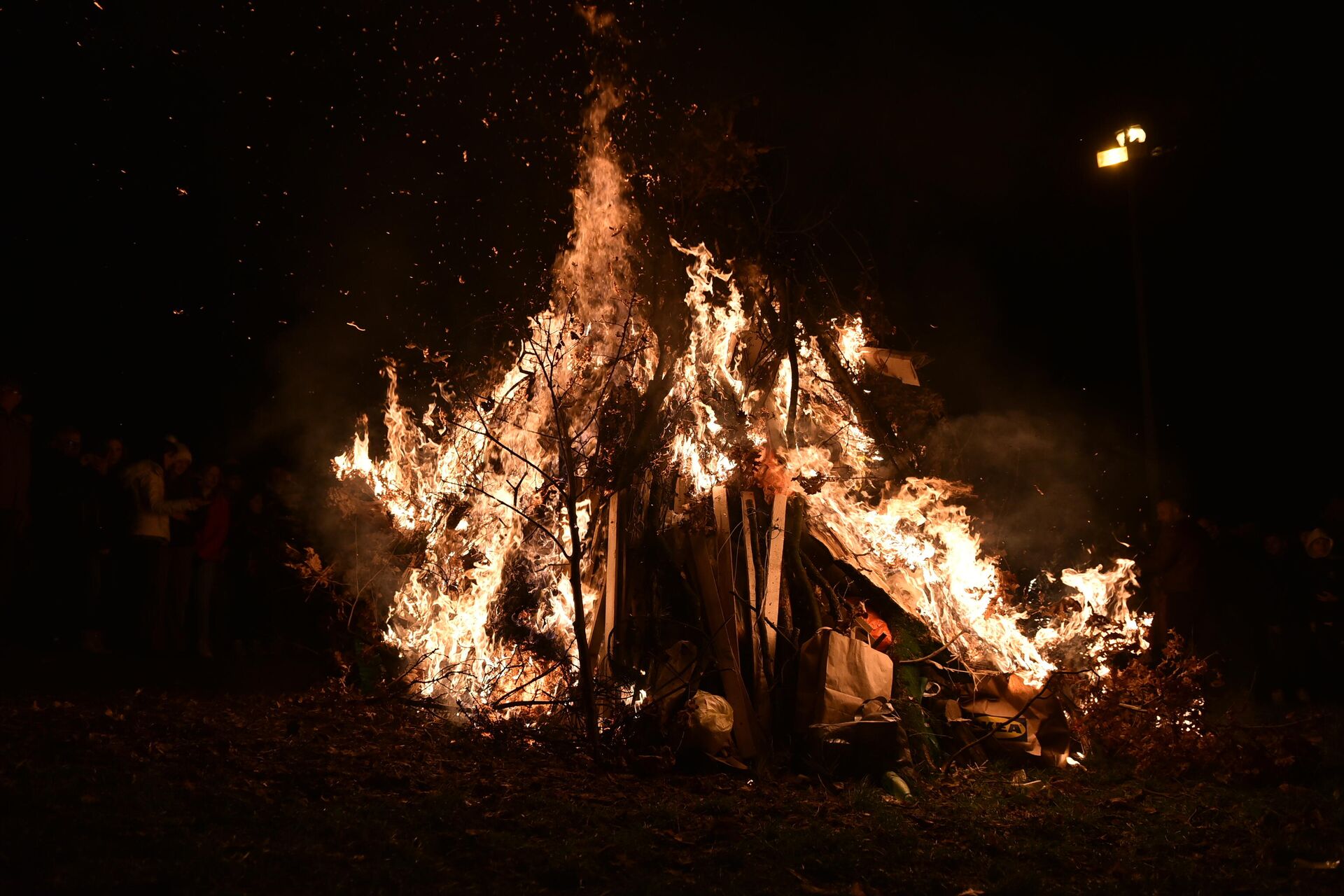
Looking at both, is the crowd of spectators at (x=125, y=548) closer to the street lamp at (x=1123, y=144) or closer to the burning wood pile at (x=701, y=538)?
the burning wood pile at (x=701, y=538)

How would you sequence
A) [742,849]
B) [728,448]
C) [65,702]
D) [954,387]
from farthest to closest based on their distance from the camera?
[954,387], [728,448], [65,702], [742,849]

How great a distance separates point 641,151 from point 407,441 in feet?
11.0

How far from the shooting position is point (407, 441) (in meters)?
8.66

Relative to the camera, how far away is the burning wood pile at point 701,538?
675 centimetres

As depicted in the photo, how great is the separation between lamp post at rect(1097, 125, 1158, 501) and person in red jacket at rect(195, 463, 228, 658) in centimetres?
1072

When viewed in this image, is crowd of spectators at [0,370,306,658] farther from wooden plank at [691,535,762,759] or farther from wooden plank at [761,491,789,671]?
wooden plank at [761,491,789,671]

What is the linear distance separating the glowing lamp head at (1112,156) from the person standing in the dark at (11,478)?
12524 millimetres

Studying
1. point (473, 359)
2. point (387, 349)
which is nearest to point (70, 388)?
point (387, 349)

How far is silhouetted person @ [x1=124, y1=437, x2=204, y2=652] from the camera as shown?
8.35 meters

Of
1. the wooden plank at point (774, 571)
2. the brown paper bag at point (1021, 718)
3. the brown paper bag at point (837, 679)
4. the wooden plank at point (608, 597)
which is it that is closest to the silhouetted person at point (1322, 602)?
the brown paper bag at point (1021, 718)

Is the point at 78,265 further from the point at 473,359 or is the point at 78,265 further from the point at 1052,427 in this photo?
the point at 1052,427

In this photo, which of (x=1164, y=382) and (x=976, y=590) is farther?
(x=1164, y=382)

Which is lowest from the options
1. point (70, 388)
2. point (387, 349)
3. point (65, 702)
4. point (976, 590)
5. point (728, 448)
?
point (65, 702)

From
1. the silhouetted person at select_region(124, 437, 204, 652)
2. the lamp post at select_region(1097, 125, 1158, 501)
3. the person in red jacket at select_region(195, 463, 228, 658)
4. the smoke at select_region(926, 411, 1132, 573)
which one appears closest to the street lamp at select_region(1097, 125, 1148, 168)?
the lamp post at select_region(1097, 125, 1158, 501)
